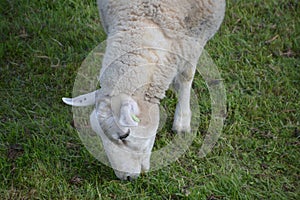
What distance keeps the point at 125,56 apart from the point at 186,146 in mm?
1322

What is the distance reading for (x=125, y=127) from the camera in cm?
326

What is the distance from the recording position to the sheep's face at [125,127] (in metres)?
3.22

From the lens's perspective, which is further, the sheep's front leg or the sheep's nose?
the sheep's front leg

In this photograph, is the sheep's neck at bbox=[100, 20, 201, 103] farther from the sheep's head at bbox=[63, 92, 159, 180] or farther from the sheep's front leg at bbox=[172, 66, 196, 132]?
the sheep's front leg at bbox=[172, 66, 196, 132]

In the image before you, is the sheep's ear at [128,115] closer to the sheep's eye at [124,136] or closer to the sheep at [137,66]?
the sheep at [137,66]

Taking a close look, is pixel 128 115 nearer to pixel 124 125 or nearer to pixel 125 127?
pixel 124 125

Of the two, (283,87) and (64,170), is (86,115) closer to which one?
(64,170)

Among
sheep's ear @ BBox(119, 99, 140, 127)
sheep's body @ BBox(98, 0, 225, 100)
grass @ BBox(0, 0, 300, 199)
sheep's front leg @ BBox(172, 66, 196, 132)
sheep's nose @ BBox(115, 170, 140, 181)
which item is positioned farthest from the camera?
sheep's front leg @ BBox(172, 66, 196, 132)

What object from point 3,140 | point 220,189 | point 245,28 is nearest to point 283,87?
point 245,28

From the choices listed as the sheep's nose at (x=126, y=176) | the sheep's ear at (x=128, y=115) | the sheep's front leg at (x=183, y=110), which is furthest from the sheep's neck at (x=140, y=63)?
the sheep's front leg at (x=183, y=110)

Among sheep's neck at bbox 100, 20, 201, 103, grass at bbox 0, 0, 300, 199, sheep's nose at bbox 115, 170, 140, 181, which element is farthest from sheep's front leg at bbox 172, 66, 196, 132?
sheep's neck at bbox 100, 20, 201, 103

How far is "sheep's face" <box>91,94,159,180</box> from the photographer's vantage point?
3.22 metres

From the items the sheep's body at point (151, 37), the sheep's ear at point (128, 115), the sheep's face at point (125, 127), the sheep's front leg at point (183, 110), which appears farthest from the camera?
the sheep's front leg at point (183, 110)

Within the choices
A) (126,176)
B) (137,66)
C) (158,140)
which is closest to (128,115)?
(137,66)
